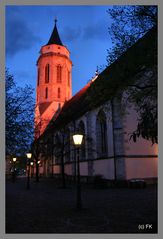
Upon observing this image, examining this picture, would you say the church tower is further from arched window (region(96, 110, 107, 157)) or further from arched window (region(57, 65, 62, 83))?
arched window (region(96, 110, 107, 157))

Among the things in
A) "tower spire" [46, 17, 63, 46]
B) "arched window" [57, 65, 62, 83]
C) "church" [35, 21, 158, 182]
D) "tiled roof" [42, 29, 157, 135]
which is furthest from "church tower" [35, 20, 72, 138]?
"tiled roof" [42, 29, 157, 135]

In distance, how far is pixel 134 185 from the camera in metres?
25.5

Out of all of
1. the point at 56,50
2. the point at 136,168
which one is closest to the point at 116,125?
the point at 136,168

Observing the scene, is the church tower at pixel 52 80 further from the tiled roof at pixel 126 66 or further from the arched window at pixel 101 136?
the tiled roof at pixel 126 66

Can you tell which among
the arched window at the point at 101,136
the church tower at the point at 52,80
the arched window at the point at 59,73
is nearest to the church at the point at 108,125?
the arched window at the point at 101,136

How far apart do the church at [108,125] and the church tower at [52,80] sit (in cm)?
23

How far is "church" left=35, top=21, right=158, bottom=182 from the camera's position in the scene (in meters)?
15.1

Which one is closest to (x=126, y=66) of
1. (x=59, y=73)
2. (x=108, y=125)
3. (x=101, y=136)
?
(x=108, y=125)

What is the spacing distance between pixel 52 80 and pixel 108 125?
41713 millimetres

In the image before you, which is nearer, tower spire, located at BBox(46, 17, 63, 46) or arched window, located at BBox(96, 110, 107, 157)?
arched window, located at BBox(96, 110, 107, 157)

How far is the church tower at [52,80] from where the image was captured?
69812mm

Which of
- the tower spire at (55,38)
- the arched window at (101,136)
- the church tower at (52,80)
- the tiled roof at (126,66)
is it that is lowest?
the arched window at (101,136)

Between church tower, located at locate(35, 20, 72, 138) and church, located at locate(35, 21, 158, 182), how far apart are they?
9.1 inches

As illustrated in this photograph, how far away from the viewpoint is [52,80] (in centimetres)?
7044
